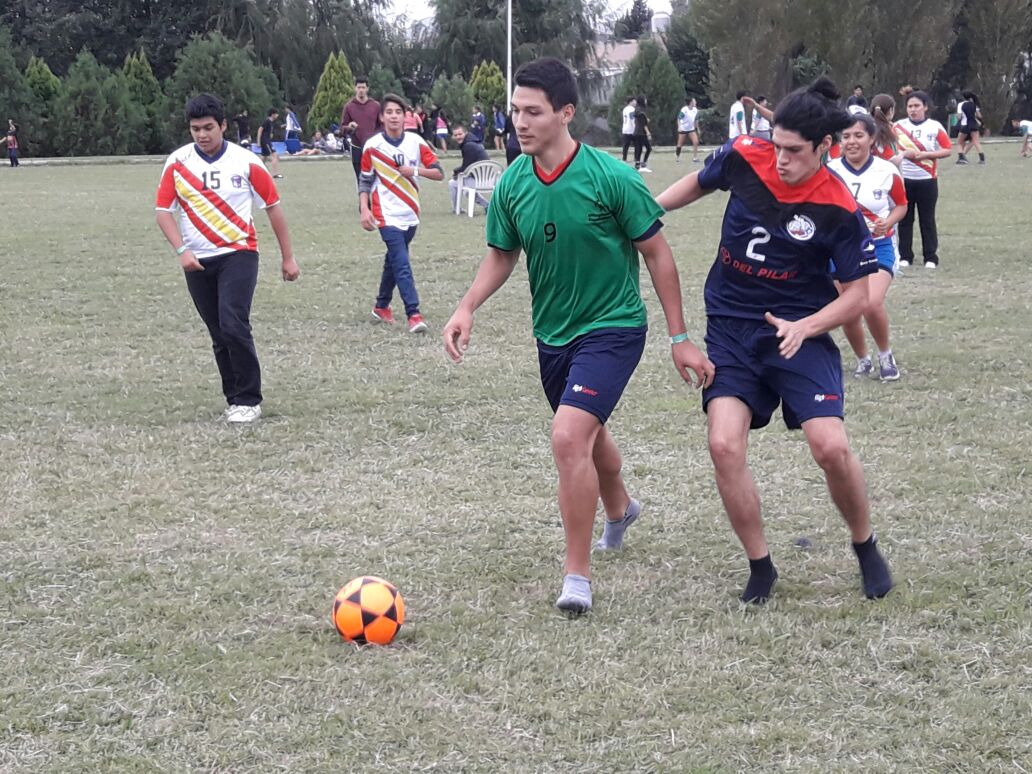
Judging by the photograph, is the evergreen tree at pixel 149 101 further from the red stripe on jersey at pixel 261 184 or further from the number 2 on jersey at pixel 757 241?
the number 2 on jersey at pixel 757 241

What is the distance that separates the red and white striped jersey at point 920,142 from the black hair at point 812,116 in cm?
920

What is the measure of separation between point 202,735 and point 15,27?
58270mm

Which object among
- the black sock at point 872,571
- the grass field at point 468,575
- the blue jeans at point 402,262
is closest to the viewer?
the grass field at point 468,575

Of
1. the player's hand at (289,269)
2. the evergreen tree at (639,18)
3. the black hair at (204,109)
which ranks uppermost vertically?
the evergreen tree at (639,18)

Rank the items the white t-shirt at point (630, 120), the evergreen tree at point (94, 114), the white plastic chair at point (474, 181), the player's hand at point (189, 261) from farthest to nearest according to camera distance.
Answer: the evergreen tree at point (94, 114) → the white t-shirt at point (630, 120) → the white plastic chair at point (474, 181) → the player's hand at point (189, 261)

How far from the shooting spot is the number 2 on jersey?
4.70 meters

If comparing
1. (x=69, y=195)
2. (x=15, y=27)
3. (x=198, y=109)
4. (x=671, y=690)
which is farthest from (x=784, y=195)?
(x=15, y=27)

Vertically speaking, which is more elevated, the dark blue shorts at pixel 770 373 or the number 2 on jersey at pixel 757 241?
the number 2 on jersey at pixel 757 241

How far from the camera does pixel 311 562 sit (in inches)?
213

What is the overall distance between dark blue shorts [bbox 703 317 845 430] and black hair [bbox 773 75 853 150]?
0.70 meters

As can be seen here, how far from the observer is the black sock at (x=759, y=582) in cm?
485

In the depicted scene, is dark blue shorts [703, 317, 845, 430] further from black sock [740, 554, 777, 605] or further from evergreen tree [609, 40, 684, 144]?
evergreen tree [609, 40, 684, 144]

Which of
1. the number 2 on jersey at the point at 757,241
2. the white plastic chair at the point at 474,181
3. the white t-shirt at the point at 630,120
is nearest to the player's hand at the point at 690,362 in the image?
the number 2 on jersey at the point at 757,241

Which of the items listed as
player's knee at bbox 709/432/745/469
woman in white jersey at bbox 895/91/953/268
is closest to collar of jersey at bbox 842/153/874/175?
player's knee at bbox 709/432/745/469
